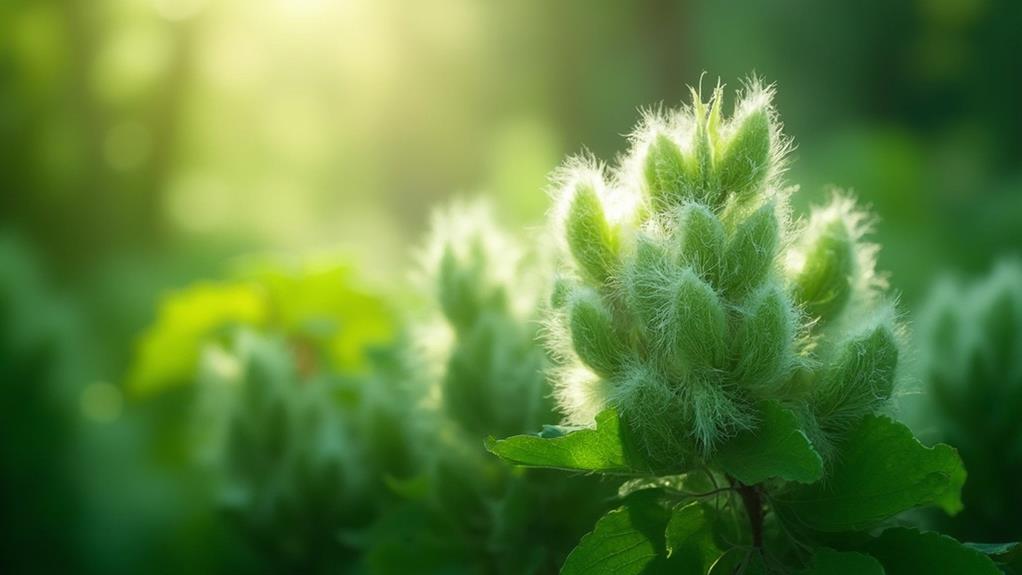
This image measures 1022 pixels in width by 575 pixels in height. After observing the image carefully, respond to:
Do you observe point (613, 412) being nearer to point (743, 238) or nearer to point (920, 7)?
point (743, 238)

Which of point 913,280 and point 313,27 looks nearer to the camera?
point 913,280

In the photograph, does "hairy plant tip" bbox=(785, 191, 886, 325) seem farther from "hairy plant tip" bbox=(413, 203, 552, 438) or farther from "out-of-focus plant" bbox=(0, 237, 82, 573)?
"out-of-focus plant" bbox=(0, 237, 82, 573)

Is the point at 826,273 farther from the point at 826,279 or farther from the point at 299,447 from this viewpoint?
the point at 299,447

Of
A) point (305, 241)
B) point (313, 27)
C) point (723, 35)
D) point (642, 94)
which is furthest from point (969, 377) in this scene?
point (723, 35)

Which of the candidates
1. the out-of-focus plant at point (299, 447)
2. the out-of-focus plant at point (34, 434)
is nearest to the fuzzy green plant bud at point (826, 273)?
the out-of-focus plant at point (299, 447)

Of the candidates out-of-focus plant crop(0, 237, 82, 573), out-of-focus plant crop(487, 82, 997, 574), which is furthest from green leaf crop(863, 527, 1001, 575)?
out-of-focus plant crop(0, 237, 82, 573)

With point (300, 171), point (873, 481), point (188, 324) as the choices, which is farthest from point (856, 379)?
point (300, 171)
